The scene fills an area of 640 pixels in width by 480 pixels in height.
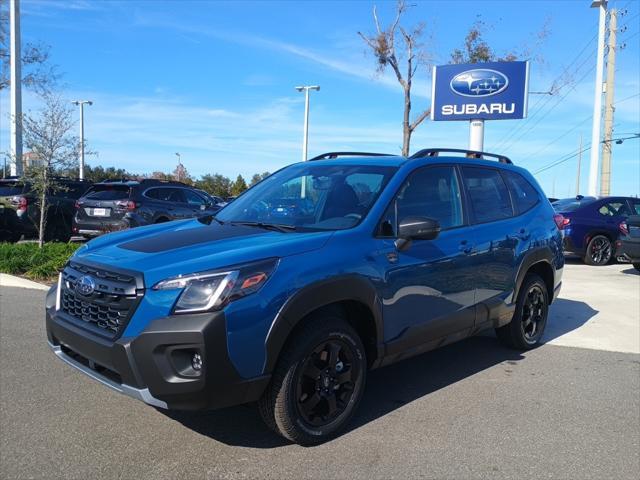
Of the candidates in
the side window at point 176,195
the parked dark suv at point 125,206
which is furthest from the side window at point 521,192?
the side window at point 176,195

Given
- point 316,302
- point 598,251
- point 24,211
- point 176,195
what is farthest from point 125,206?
point 598,251

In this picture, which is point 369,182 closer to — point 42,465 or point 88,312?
point 88,312

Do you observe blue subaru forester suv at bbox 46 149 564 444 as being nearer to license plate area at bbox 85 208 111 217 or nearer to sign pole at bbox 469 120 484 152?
license plate area at bbox 85 208 111 217

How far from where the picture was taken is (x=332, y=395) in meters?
3.49

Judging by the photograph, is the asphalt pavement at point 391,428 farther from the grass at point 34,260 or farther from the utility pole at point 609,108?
the utility pole at point 609,108

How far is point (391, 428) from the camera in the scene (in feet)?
12.1

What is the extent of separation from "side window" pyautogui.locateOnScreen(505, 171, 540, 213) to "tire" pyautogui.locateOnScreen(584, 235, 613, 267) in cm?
774

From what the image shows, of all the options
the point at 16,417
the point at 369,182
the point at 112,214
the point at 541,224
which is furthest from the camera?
the point at 112,214

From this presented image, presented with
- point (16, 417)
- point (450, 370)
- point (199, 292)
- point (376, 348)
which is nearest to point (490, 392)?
point (450, 370)

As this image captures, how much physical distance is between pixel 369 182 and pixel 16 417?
2997mm

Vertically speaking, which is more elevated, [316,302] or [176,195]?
[176,195]

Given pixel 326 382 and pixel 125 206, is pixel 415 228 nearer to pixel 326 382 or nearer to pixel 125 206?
pixel 326 382

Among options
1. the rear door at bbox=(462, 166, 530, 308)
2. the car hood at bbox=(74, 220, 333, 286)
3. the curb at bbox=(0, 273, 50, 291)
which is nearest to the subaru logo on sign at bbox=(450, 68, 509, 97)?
the rear door at bbox=(462, 166, 530, 308)

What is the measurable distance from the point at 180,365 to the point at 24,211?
37.9 ft
